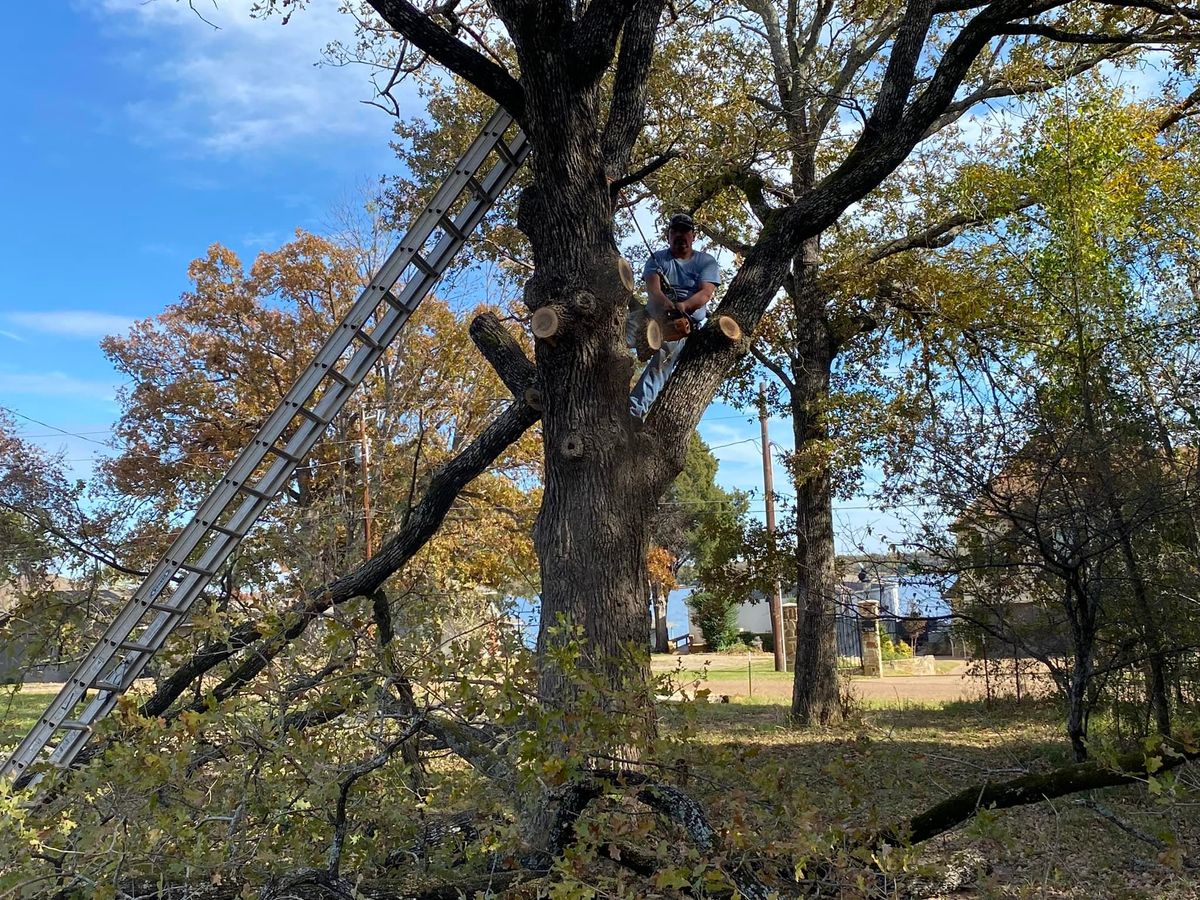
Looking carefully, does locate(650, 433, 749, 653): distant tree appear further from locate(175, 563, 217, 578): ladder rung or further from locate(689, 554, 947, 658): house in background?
locate(175, 563, 217, 578): ladder rung

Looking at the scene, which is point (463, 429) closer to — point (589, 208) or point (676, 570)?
point (589, 208)

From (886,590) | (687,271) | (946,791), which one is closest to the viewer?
(946,791)

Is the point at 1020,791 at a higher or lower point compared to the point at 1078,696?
lower

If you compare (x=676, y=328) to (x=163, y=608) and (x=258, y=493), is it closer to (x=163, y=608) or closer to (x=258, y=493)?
(x=258, y=493)

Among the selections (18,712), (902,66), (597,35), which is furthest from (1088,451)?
(18,712)

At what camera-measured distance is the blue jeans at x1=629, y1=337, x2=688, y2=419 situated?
18.1 feet

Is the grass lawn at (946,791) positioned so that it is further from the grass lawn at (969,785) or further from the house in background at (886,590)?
the house in background at (886,590)

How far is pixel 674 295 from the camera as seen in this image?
6020mm

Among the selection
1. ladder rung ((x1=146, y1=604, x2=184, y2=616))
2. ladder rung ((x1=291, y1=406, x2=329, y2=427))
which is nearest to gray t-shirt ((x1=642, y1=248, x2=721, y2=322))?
ladder rung ((x1=291, y1=406, x2=329, y2=427))

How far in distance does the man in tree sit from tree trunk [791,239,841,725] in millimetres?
6959

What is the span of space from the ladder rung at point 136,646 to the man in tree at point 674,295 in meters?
4.09

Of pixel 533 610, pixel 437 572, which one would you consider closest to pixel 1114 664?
pixel 533 610

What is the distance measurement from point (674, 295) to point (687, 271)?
21 centimetres

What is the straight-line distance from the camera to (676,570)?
46969 millimetres
